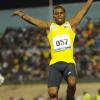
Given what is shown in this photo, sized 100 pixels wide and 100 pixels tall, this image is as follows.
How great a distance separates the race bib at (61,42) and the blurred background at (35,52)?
11.8 metres

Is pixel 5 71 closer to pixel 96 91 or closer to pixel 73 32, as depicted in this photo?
pixel 96 91

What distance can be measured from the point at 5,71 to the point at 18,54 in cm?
108

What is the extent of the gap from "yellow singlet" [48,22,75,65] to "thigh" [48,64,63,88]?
5.4 inches

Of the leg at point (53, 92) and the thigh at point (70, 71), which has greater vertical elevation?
the thigh at point (70, 71)

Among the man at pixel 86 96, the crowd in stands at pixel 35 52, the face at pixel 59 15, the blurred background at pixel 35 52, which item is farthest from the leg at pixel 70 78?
the crowd in stands at pixel 35 52

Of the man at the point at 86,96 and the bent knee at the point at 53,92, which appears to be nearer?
the bent knee at the point at 53,92

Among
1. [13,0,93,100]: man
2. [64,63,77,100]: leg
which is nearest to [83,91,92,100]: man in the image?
[13,0,93,100]: man

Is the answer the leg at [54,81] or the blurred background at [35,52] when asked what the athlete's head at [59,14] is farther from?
the blurred background at [35,52]

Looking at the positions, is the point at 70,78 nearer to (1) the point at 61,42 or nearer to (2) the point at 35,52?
(1) the point at 61,42

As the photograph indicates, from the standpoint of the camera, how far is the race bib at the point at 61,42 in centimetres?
912

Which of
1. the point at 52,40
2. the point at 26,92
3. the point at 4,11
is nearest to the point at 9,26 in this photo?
the point at 4,11

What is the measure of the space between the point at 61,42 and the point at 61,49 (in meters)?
0.12

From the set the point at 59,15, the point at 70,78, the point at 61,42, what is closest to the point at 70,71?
the point at 70,78

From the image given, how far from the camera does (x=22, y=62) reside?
77.8ft
